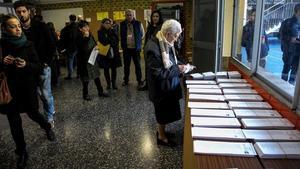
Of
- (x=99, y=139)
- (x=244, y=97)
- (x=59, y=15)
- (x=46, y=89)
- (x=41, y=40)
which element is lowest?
(x=99, y=139)

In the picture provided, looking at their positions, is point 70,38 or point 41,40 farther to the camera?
point 70,38

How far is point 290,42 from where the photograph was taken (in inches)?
77.9

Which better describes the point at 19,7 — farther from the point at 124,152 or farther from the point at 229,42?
the point at 229,42

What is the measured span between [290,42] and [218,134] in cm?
117

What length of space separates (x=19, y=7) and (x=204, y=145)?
226 cm

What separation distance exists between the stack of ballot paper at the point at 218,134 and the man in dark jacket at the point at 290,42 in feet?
2.31

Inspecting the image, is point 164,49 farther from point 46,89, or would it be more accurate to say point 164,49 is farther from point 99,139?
point 46,89

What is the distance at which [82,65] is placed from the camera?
3.94 metres

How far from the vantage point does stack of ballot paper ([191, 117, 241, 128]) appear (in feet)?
4.62

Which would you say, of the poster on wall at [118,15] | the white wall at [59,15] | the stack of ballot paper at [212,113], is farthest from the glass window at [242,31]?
the white wall at [59,15]

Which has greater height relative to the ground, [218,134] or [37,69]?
[37,69]

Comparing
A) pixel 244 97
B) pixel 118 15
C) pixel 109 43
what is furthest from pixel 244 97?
pixel 118 15

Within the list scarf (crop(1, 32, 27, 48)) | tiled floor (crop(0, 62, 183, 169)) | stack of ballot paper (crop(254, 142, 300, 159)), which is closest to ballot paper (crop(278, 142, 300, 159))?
stack of ballot paper (crop(254, 142, 300, 159))

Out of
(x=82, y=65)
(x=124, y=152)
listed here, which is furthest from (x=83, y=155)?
(x=82, y=65)
